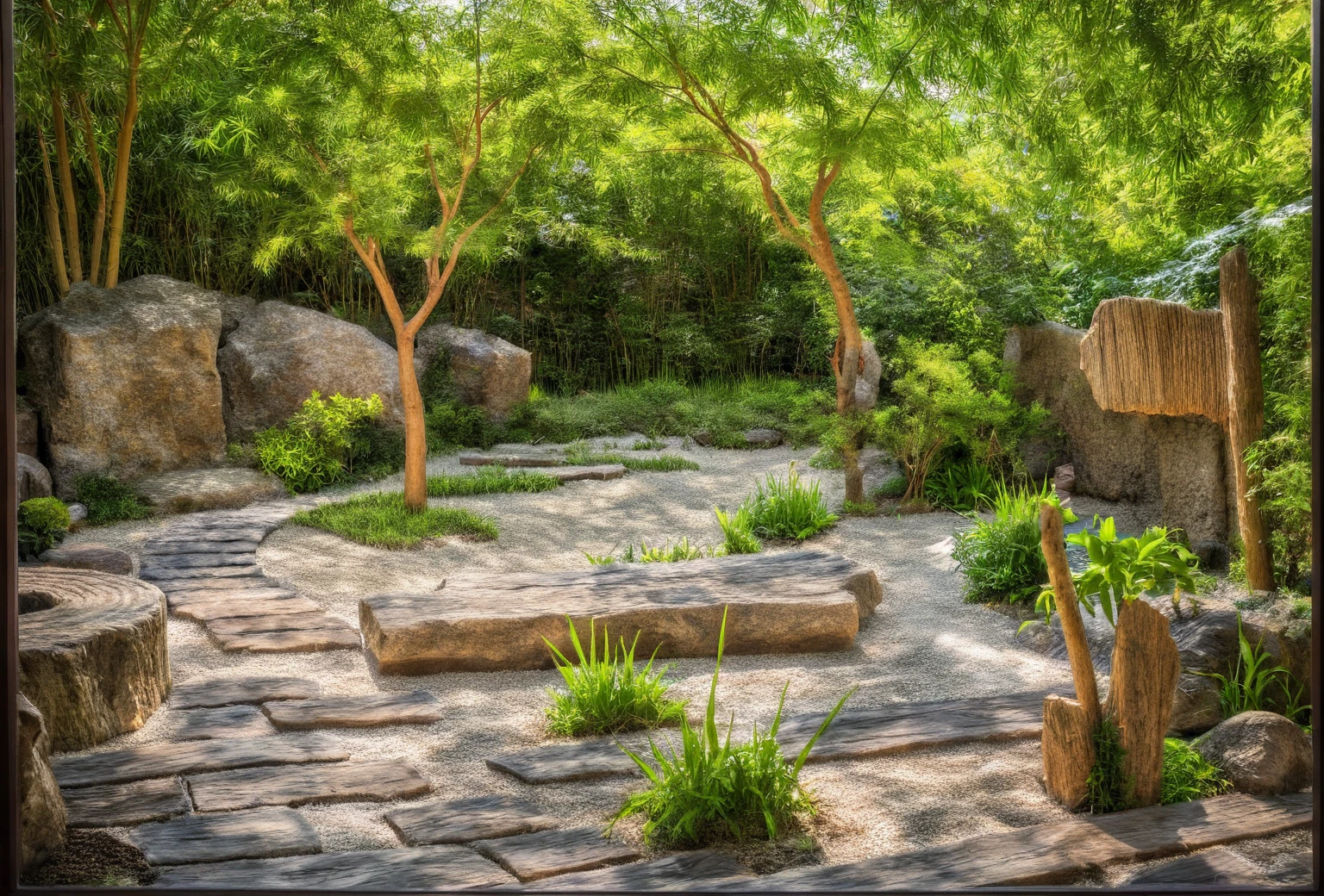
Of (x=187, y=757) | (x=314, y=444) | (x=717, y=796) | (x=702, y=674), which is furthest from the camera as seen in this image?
(x=314, y=444)

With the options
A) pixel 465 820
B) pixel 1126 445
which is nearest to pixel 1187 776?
pixel 465 820

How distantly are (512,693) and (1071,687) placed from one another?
6.44 feet

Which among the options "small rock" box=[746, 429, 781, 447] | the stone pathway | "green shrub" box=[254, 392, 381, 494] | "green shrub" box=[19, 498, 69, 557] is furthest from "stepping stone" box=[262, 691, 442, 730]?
"small rock" box=[746, 429, 781, 447]

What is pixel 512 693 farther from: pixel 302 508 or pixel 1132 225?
pixel 1132 225

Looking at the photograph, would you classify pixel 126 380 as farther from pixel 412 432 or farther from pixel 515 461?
pixel 515 461

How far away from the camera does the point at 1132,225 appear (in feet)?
20.0

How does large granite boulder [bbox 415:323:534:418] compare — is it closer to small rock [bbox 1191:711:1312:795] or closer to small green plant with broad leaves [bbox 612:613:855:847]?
small green plant with broad leaves [bbox 612:613:855:847]

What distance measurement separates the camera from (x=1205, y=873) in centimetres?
236

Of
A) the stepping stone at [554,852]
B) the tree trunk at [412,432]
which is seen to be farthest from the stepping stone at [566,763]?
the tree trunk at [412,432]

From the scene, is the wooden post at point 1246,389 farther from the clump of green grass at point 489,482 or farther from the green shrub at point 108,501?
the green shrub at point 108,501

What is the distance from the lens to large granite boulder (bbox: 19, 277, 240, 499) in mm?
7352

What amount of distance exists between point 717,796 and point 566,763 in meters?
0.66

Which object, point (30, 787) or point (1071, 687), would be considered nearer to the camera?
point (30, 787)

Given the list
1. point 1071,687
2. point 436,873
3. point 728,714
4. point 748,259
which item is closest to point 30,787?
point 436,873
